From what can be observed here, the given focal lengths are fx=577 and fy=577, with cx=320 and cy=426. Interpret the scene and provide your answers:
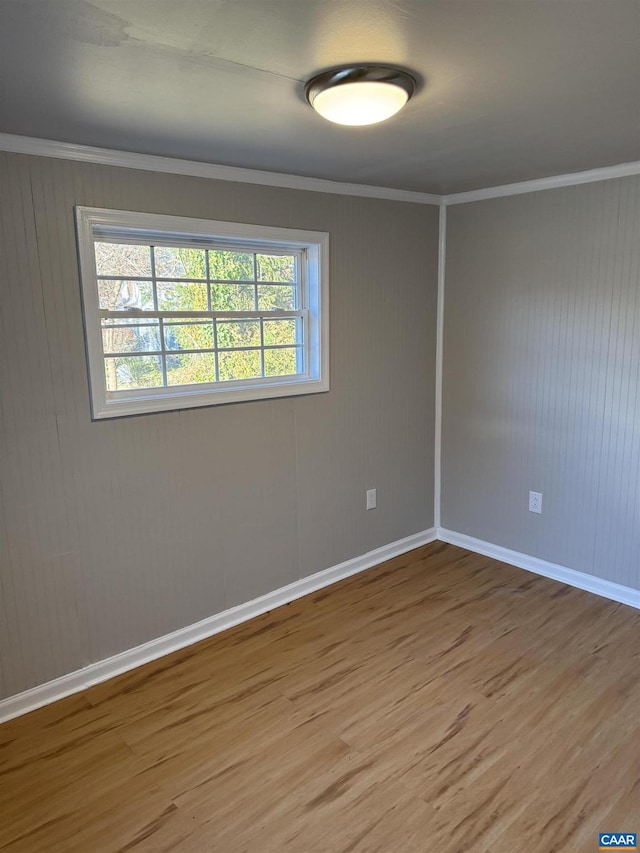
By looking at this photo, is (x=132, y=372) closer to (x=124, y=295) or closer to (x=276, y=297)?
(x=124, y=295)

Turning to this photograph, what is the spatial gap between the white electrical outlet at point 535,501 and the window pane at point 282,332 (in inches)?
67.8

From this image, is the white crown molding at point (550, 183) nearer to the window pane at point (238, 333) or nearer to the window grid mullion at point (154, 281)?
the window pane at point (238, 333)

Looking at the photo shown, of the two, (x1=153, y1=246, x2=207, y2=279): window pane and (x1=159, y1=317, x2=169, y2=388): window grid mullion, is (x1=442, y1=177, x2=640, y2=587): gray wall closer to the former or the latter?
(x1=153, y1=246, x2=207, y2=279): window pane

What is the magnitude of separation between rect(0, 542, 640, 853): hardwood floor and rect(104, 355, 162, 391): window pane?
1340 millimetres

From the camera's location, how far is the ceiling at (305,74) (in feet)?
4.36

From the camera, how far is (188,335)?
113 inches

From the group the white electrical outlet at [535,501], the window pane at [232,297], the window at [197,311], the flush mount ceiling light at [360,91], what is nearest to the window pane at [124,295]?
the window at [197,311]

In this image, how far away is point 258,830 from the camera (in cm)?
187

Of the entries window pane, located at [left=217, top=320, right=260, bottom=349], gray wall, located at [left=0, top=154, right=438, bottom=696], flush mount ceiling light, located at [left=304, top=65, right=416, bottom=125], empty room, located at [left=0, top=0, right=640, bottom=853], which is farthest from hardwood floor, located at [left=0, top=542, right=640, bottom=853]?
flush mount ceiling light, located at [left=304, top=65, right=416, bottom=125]

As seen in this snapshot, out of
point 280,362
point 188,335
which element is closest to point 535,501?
point 280,362

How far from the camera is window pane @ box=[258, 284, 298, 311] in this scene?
312 centimetres

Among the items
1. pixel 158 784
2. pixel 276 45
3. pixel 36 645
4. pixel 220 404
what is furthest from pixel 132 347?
pixel 158 784

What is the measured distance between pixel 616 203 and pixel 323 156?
1577 mm

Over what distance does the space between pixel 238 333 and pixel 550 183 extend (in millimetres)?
1922
